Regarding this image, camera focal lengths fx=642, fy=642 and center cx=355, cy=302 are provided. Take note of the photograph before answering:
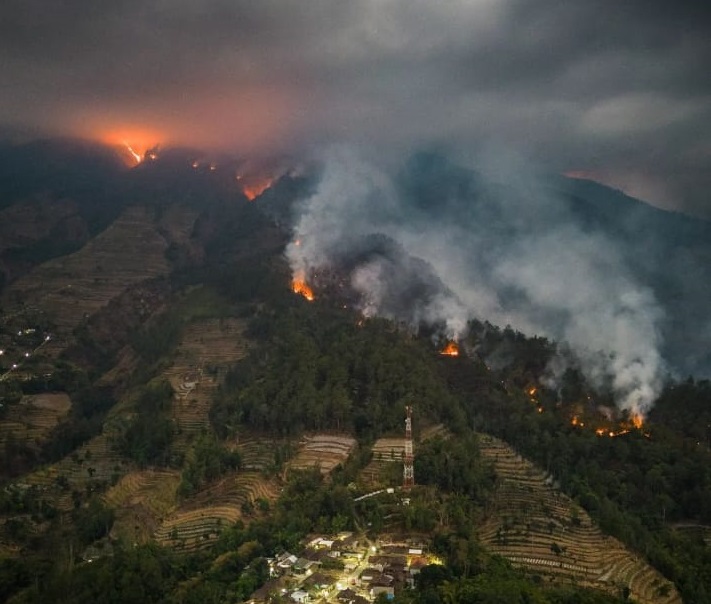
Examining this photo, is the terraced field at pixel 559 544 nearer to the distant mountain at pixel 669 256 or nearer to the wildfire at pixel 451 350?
the wildfire at pixel 451 350

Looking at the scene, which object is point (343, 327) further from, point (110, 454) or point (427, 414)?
point (110, 454)

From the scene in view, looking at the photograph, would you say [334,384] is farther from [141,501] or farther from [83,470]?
[83,470]

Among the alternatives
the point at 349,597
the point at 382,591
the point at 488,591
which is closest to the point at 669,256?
the point at 488,591

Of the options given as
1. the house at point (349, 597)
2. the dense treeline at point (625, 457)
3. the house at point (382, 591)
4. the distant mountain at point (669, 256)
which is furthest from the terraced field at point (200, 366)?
the distant mountain at point (669, 256)

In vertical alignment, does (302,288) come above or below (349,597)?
above

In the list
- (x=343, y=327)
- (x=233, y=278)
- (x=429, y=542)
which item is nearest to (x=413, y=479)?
(x=429, y=542)

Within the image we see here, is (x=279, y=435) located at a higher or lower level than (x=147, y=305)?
lower
